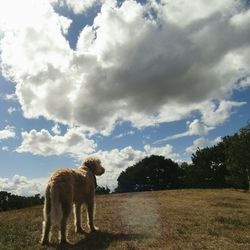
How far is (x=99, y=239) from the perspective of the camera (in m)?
14.9

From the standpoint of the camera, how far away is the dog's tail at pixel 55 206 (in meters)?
14.2

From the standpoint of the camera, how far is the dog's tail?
1420cm

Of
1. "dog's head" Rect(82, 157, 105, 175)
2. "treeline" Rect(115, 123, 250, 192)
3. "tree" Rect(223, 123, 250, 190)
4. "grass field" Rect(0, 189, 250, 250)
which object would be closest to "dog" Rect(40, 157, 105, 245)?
"grass field" Rect(0, 189, 250, 250)

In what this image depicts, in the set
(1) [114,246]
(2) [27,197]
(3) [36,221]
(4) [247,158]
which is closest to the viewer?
(1) [114,246]

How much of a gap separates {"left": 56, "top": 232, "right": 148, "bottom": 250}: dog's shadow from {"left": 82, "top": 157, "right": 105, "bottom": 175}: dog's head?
2.88m

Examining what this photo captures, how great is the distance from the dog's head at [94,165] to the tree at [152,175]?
7081 cm

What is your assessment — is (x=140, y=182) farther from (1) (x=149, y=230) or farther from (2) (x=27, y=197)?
(1) (x=149, y=230)

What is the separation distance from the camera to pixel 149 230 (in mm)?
16422

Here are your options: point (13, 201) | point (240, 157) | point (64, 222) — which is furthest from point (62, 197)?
point (240, 157)

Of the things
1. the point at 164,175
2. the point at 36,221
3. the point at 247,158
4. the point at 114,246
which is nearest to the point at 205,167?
the point at 164,175

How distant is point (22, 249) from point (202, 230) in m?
6.90

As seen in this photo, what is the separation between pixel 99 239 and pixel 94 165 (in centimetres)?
392

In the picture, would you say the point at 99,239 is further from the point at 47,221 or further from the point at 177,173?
the point at 177,173

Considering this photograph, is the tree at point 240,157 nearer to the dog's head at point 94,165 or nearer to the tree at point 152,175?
the tree at point 152,175
